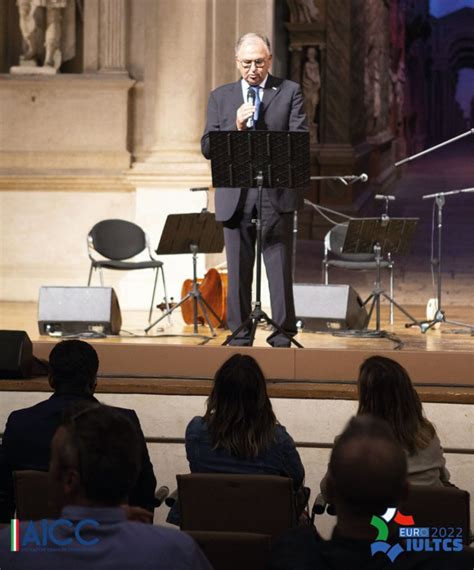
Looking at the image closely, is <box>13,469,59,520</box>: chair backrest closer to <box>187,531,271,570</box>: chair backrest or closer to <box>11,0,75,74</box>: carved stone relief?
<box>187,531,271,570</box>: chair backrest

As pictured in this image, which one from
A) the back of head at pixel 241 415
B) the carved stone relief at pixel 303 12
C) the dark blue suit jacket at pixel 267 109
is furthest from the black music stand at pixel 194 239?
the carved stone relief at pixel 303 12

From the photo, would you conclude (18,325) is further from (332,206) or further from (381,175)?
(381,175)

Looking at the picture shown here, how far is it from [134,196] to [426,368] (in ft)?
18.3

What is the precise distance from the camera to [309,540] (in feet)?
8.13

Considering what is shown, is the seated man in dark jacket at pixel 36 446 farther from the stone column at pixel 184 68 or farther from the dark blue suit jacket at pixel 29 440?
the stone column at pixel 184 68

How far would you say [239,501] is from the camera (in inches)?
137

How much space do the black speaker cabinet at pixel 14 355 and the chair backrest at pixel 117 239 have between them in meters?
3.98

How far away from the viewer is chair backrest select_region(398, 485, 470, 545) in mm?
3275

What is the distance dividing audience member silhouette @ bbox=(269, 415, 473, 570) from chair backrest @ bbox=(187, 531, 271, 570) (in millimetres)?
393

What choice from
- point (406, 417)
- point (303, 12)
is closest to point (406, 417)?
point (406, 417)

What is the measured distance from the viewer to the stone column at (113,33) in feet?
35.6

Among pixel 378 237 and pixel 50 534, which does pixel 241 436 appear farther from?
pixel 378 237

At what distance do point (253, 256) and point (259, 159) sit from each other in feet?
2.70

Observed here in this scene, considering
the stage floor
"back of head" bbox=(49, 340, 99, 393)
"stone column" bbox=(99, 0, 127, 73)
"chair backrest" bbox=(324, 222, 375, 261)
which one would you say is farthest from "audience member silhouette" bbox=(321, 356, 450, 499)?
"stone column" bbox=(99, 0, 127, 73)
